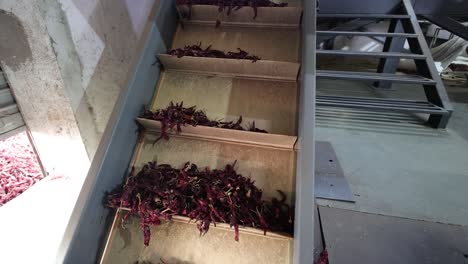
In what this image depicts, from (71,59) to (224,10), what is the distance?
3.24ft

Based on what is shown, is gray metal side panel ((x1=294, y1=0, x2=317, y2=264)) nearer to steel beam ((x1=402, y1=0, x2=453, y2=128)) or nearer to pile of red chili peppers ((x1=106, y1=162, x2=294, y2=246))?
pile of red chili peppers ((x1=106, y1=162, x2=294, y2=246))

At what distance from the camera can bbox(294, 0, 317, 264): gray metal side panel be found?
0.78m

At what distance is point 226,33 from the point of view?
1491mm

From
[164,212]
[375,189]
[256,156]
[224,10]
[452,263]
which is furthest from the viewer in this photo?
[375,189]

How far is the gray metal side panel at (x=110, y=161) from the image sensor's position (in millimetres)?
917

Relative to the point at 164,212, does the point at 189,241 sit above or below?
below

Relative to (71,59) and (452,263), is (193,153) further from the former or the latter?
(452,263)

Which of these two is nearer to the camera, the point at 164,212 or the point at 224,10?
the point at 164,212

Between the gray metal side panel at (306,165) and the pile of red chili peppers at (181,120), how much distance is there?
0.25m

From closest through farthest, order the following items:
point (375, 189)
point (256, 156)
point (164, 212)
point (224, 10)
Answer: point (164, 212)
point (256, 156)
point (224, 10)
point (375, 189)

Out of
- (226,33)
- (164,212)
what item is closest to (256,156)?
(164,212)

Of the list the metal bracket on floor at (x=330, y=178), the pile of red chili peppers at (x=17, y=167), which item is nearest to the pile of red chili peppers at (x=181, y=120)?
the metal bracket on floor at (x=330, y=178)

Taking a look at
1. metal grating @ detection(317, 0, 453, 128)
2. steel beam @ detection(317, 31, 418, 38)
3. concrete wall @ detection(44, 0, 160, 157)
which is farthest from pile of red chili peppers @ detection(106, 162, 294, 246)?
steel beam @ detection(317, 31, 418, 38)

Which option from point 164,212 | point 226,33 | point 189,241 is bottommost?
point 189,241
